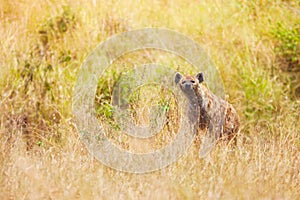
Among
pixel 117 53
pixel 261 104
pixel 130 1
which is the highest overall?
pixel 130 1

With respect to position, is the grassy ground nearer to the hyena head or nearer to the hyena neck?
the hyena neck

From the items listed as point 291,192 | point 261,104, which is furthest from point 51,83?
point 291,192

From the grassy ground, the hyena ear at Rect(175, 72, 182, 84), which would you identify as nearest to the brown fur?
the hyena ear at Rect(175, 72, 182, 84)

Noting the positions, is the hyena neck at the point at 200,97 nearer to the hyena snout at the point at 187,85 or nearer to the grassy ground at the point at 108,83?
the hyena snout at the point at 187,85

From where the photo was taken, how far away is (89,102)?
8594mm

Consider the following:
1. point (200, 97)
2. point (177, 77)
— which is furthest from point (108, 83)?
point (200, 97)

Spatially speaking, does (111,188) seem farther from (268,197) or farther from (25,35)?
(25,35)

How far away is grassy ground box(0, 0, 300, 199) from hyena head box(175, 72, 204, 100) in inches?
35.4

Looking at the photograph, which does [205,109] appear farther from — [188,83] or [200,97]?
[188,83]

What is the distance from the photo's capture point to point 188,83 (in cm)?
770

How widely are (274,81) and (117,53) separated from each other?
262cm

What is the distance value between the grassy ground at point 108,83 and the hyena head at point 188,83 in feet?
2.95

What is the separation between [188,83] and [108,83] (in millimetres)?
2163

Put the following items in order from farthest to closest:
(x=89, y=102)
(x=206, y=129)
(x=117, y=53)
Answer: (x=117, y=53) < (x=89, y=102) < (x=206, y=129)
